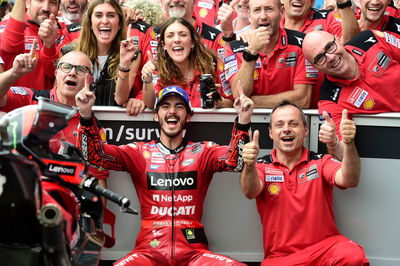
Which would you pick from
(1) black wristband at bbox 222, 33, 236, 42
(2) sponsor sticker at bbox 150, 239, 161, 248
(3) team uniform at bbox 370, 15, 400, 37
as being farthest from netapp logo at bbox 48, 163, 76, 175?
(3) team uniform at bbox 370, 15, 400, 37

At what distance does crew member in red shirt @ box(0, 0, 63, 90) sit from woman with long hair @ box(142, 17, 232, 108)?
1.10m

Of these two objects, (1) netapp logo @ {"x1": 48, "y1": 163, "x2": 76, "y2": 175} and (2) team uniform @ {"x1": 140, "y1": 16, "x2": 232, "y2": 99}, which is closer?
(1) netapp logo @ {"x1": 48, "y1": 163, "x2": 76, "y2": 175}

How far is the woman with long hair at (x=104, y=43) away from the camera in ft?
20.9

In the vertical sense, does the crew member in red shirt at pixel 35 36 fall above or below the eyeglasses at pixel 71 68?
above

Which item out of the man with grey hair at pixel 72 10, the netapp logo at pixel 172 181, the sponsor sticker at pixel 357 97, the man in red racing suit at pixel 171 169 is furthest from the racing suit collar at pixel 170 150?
the man with grey hair at pixel 72 10

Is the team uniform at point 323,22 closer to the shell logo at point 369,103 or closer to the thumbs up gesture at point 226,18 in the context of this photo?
the thumbs up gesture at point 226,18

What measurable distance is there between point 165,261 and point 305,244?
3.42ft

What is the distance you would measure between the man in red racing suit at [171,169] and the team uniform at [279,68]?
96cm

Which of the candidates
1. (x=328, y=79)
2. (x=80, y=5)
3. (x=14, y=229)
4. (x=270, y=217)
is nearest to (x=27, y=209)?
(x=14, y=229)

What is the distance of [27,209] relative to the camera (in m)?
3.21

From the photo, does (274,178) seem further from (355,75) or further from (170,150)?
(355,75)

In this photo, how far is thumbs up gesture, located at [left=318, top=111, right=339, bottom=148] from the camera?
528cm

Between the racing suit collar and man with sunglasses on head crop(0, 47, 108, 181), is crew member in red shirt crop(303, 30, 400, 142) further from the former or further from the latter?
man with sunglasses on head crop(0, 47, 108, 181)

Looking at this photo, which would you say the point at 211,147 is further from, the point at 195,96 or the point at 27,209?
the point at 27,209
